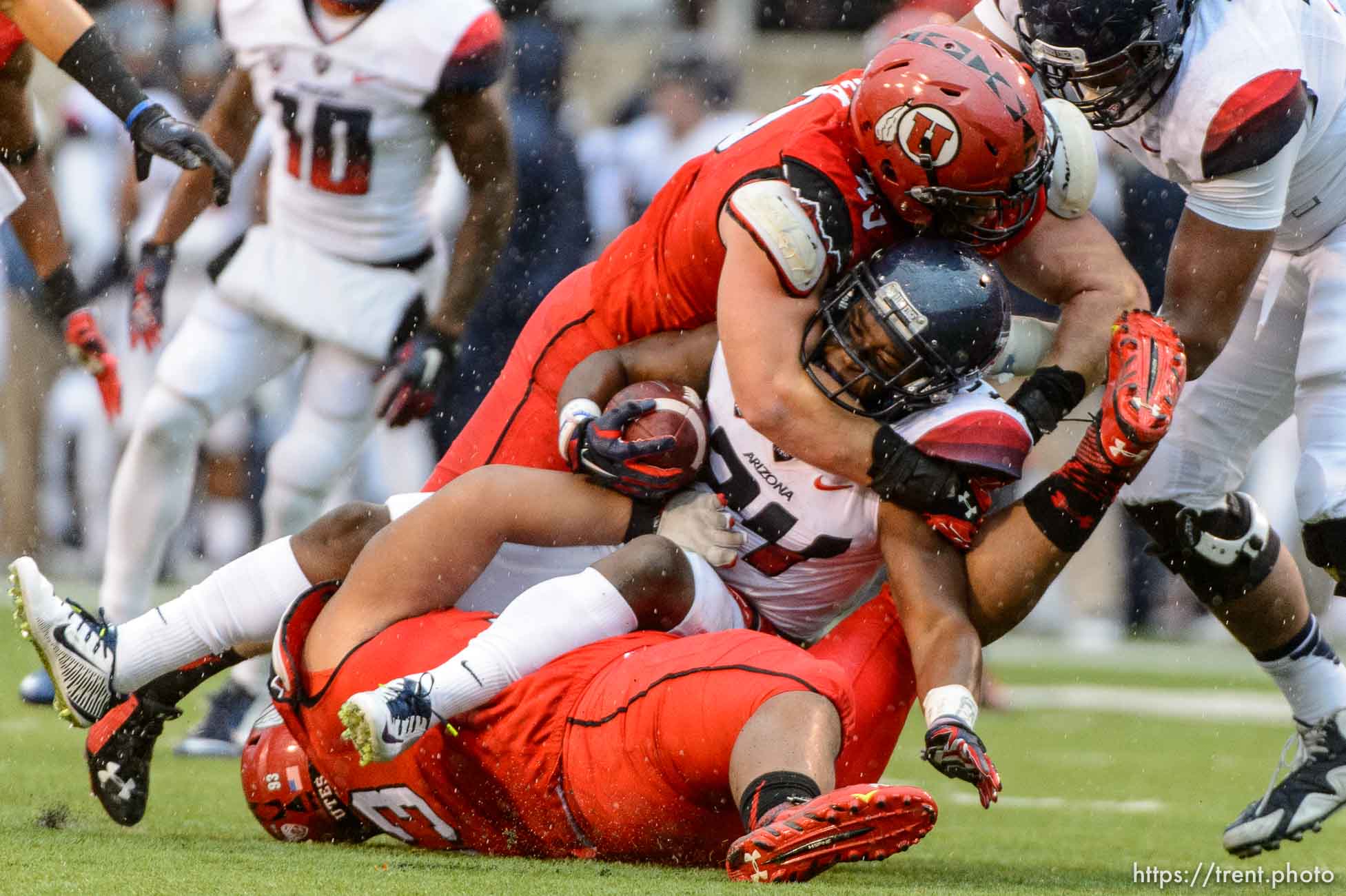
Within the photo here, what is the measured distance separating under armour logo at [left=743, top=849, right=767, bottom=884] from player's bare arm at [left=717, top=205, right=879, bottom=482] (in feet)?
2.61

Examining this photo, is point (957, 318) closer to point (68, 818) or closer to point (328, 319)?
point (68, 818)

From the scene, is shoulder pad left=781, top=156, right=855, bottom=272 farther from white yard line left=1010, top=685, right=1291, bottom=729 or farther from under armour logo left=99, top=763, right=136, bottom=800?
white yard line left=1010, top=685, right=1291, bottom=729

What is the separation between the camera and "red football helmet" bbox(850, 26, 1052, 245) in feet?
11.1

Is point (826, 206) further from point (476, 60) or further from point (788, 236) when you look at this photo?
point (476, 60)

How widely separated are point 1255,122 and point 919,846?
1.56m

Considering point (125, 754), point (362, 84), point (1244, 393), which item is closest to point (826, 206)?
point (1244, 393)

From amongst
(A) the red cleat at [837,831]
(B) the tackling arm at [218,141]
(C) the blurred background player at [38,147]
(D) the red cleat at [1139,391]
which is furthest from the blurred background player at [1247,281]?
(B) the tackling arm at [218,141]

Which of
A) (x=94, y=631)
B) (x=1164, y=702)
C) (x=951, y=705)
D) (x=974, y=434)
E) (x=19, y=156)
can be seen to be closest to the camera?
(x=951, y=705)

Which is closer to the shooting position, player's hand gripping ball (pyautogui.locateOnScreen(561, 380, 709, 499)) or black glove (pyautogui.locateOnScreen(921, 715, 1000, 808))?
black glove (pyautogui.locateOnScreen(921, 715, 1000, 808))

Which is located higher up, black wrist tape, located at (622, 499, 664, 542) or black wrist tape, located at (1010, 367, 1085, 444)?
black wrist tape, located at (1010, 367, 1085, 444)

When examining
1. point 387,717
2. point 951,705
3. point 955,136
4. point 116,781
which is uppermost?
point 955,136

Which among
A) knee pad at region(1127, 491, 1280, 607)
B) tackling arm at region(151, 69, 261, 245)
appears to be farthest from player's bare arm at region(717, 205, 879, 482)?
tackling arm at region(151, 69, 261, 245)

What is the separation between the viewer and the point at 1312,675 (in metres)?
4.11

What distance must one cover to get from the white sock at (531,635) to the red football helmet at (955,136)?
916mm
